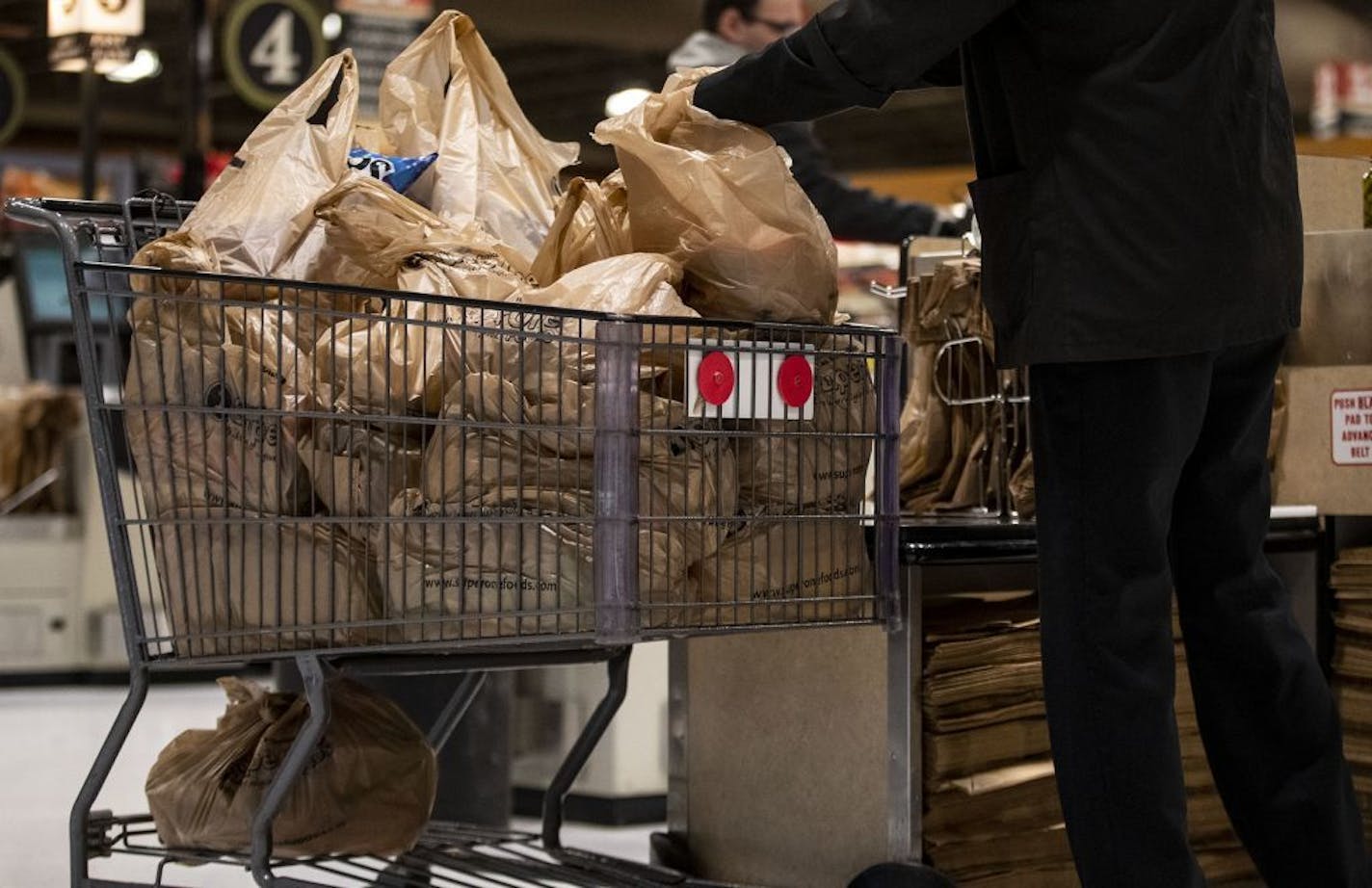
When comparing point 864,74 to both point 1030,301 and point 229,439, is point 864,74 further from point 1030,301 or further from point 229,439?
point 229,439

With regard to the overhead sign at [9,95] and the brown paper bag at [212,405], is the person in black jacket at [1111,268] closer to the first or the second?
the brown paper bag at [212,405]

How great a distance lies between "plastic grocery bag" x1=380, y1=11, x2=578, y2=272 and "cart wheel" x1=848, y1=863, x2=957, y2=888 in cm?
96

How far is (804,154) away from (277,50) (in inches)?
192

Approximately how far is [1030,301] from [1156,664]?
1.45 ft

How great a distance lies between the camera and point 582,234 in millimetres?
2480

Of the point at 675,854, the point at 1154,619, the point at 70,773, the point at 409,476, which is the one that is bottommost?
the point at 70,773

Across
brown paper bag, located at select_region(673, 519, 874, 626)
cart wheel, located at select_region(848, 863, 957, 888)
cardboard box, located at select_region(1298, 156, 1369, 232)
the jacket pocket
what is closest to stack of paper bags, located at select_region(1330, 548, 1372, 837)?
cardboard box, located at select_region(1298, 156, 1369, 232)

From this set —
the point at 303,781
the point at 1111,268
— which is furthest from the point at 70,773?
the point at 1111,268

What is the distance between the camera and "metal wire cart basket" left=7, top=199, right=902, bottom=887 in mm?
2123

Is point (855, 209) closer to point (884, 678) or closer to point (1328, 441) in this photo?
point (1328, 441)

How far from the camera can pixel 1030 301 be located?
2156mm

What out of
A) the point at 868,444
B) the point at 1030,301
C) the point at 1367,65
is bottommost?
the point at 868,444

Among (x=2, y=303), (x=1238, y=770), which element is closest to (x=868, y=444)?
(x=1238, y=770)

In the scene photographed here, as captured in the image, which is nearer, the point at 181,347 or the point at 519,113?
the point at 181,347
